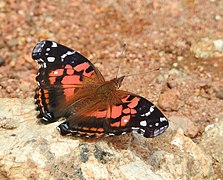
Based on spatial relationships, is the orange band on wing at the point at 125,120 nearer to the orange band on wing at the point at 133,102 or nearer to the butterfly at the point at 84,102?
the butterfly at the point at 84,102

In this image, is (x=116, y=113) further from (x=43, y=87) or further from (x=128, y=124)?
(x=43, y=87)

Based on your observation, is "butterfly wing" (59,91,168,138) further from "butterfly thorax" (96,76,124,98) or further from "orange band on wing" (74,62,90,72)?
"orange band on wing" (74,62,90,72)

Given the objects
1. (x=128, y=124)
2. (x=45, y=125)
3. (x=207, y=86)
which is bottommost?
(x=207, y=86)

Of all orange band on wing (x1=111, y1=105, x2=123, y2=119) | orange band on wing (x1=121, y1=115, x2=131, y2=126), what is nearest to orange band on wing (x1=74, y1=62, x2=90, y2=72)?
orange band on wing (x1=111, y1=105, x2=123, y2=119)

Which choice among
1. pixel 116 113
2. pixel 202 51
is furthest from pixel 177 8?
pixel 116 113

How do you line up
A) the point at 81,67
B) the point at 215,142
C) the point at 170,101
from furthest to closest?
the point at 170,101, the point at 215,142, the point at 81,67

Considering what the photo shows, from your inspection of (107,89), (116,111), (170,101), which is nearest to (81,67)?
(107,89)

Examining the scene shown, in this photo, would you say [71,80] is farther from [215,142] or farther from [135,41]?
[135,41]
